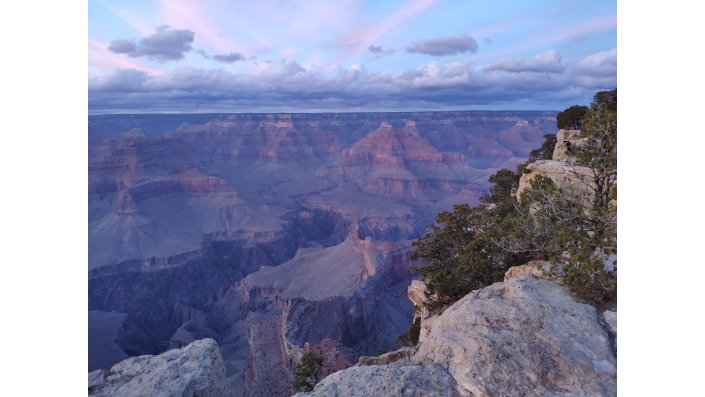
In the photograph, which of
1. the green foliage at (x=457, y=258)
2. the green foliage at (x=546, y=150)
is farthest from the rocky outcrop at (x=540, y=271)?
the green foliage at (x=546, y=150)

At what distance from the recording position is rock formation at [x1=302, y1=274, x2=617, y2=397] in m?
5.01

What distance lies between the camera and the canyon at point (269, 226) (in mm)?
34625

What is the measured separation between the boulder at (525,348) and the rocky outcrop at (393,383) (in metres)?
0.20

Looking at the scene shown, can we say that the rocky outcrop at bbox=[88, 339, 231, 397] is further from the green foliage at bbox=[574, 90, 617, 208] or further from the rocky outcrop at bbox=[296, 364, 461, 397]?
the green foliage at bbox=[574, 90, 617, 208]

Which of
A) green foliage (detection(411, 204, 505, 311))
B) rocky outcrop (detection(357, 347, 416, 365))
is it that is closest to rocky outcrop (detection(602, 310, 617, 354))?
rocky outcrop (detection(357, 347, 416, 365))

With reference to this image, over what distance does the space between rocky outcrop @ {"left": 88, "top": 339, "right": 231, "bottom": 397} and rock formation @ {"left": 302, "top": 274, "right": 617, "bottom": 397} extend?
8.11 ft

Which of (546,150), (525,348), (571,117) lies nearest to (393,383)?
(525,348)

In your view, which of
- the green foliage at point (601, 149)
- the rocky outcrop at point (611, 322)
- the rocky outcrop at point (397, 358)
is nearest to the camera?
the rocky outcrop at point (611, 322)

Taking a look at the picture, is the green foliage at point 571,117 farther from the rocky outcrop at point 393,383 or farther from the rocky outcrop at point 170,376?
the rocky outcrop at point 170,376

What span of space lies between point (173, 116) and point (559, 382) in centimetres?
18244

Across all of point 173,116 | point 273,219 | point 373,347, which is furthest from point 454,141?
point 373,347

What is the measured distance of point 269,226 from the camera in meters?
84.1
